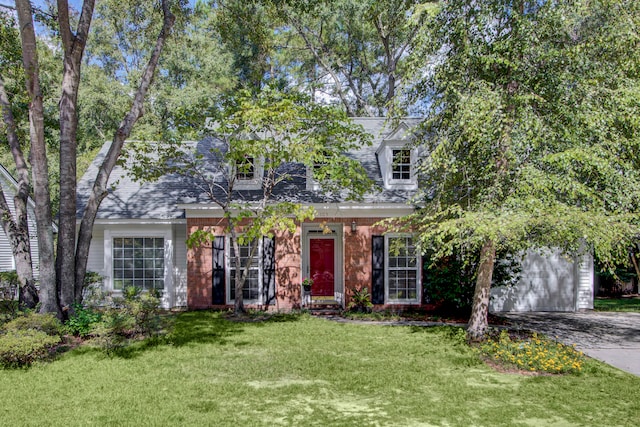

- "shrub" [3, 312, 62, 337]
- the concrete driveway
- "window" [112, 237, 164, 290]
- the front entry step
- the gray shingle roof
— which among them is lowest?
the concrete driveway

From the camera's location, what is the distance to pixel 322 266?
15.3 meters

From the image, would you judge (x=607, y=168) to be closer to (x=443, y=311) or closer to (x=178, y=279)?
(x=443, y=311)

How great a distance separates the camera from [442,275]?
13.3 meters

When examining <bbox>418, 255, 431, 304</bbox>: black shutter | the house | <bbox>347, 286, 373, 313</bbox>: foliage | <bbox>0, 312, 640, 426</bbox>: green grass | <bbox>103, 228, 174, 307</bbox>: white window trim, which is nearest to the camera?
<bbox>0, 312, 640, 426</bbox>: green grass

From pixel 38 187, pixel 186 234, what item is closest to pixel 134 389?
pixel 38 187

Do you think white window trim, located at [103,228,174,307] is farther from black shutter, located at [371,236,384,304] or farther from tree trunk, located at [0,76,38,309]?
black shutter, located at [371,236,384,304]

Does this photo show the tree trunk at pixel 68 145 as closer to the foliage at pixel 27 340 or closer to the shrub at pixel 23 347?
the foliage at pixel 27 340

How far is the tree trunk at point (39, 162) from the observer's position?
395 inches

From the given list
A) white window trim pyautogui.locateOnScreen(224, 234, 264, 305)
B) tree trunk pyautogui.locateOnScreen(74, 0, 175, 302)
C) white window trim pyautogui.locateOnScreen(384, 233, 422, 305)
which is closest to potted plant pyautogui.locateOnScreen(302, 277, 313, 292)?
white window trim pyautogui.locateOnScreen(224, 234, 264, 305)

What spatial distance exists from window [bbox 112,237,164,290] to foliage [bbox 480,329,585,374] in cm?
992

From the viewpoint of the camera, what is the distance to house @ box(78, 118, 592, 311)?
14125 mm

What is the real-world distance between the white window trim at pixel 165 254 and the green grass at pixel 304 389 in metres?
5.23

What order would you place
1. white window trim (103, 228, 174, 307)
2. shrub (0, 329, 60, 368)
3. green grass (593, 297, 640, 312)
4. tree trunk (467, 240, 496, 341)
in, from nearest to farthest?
shrub (0, 329, 60, 368)
tree trunk (467, 240, 496, 341)
white window trim (103, 228, 174, 307)
green grass (593, 297, 640, 312)

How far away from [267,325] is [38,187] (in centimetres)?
595
